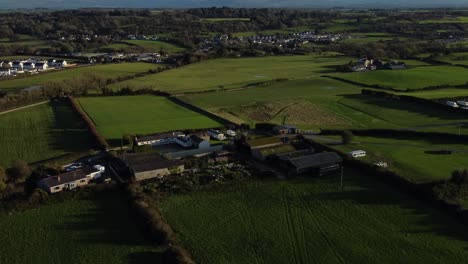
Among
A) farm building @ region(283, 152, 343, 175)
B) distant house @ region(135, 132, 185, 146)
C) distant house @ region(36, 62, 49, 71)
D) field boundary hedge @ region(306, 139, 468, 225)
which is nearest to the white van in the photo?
field boundary hedge @ region(306, 139, 468, 225)

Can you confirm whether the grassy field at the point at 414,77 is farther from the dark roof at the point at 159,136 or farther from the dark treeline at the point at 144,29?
the dark treeline at the point at 144,29

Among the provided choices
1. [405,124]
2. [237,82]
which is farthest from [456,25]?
[405,124]

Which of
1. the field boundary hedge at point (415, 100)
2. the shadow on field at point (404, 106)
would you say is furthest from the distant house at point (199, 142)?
the field boundary hedge at point (415, 100)

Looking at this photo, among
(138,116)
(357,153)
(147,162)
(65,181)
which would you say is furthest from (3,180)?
(357,153)

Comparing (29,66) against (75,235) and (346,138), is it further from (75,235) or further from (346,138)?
(75,235)

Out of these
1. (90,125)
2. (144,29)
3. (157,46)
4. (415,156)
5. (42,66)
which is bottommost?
(415,156)
